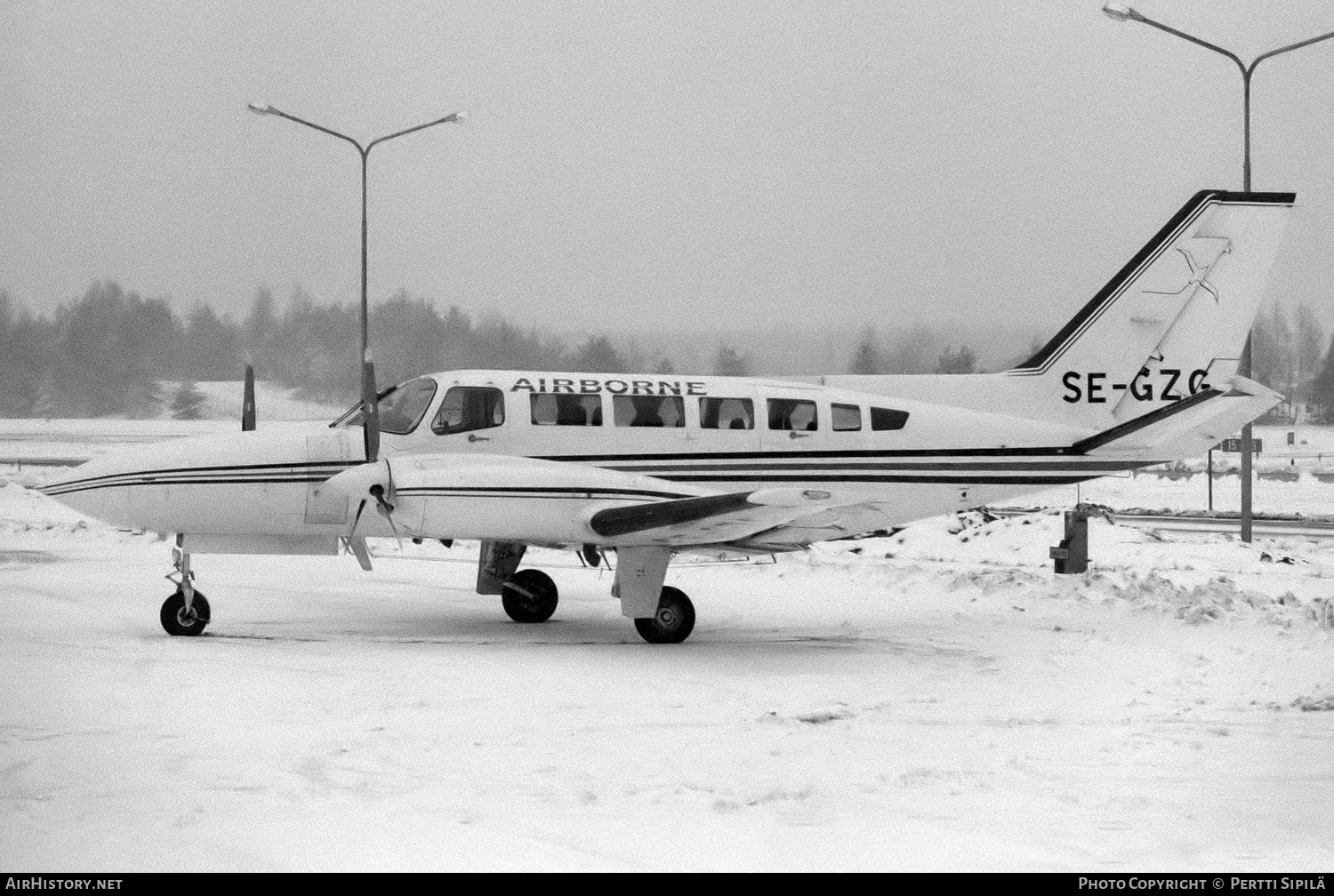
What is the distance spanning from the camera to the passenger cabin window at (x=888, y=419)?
52.0 feet

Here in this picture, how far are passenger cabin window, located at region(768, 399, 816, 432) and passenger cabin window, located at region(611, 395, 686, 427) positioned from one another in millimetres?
1057

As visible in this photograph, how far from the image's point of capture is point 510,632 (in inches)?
593

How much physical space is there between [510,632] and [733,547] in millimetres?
2718

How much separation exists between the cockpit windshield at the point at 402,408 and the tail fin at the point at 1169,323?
7.05m

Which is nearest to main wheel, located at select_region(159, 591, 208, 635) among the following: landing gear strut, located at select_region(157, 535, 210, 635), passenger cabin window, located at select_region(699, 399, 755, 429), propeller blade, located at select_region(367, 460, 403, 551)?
landing gear strut, located at select_region(157, 535, 210, 635)

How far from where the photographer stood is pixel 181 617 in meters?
13.4

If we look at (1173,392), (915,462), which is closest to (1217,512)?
(1173,392)

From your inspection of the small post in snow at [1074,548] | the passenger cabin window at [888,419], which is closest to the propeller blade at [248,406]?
the passenger cabin window at [888,419]

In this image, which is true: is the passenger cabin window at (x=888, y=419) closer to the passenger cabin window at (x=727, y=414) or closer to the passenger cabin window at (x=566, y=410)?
the passenger cabin window at (x=727, y=414)

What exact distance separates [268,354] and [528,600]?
16.8m

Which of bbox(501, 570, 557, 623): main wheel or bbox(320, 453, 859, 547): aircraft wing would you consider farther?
bbox(501, 570, 557, 623): main wheel

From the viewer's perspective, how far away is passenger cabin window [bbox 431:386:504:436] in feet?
47.8

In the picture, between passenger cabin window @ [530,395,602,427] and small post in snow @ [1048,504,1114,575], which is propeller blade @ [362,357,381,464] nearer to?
passenger cabin window @ [530,395,602,427]

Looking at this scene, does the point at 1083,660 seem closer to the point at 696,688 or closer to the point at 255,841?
the point at 696,688
